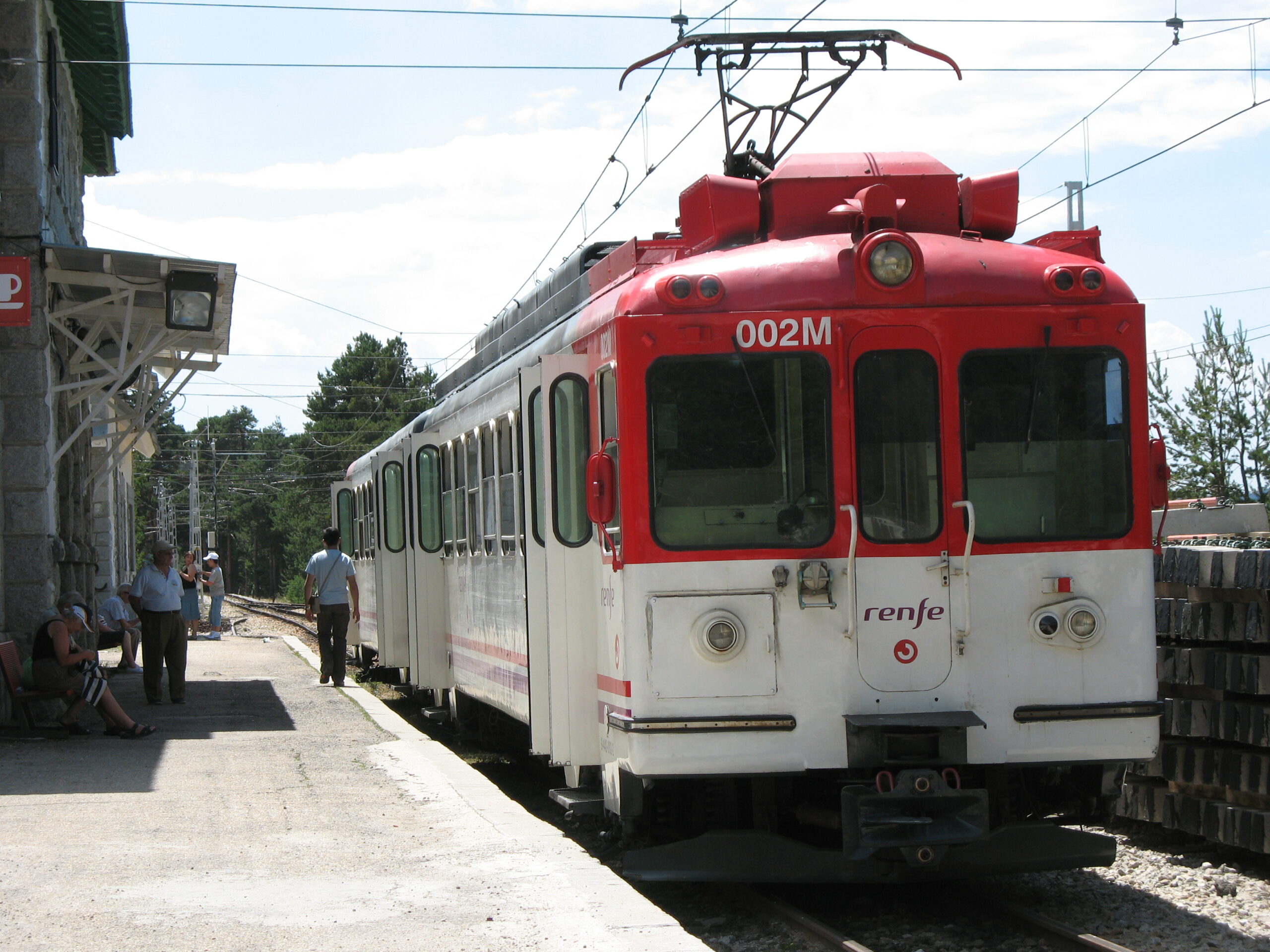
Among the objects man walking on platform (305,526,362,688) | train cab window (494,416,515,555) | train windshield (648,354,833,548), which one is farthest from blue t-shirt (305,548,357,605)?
train windshield (648,354,833,548)

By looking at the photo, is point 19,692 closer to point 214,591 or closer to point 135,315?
point 135,315

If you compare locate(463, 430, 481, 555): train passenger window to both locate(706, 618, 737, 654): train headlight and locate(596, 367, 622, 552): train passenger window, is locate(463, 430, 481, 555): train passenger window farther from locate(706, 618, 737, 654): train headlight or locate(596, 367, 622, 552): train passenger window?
locate(706, 618, 737, 654): train headlight

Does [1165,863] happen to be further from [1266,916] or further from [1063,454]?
[1063,454]

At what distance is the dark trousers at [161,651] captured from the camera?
48.2 feet

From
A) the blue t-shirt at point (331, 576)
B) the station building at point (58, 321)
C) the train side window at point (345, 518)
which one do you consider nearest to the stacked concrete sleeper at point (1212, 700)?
the station building at point (58, 321)

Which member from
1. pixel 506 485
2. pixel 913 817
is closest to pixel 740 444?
pixel 913 817

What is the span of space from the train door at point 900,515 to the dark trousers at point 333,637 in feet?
35.9

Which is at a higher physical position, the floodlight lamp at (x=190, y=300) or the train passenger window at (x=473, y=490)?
the floodlight lamp at (x=190, y=300)

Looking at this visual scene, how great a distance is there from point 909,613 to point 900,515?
1.36 feet

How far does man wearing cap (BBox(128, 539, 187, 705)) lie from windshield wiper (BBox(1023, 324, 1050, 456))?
32.6 feet

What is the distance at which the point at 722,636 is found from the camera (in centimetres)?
644

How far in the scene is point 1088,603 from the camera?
657cm

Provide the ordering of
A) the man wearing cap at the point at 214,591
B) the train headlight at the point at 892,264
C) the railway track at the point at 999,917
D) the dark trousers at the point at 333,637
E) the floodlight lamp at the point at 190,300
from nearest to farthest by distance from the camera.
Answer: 1. the railway track at the point at 999,917
2. the train headlight at the point at 892,264
3. the floodlight lamp at the point at 190,300
4. the dark trousers at the point at 333,637
5. the man wearing cap at the point at 214,591

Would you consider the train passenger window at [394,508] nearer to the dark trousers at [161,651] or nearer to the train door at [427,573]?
the train door at [427,573]
